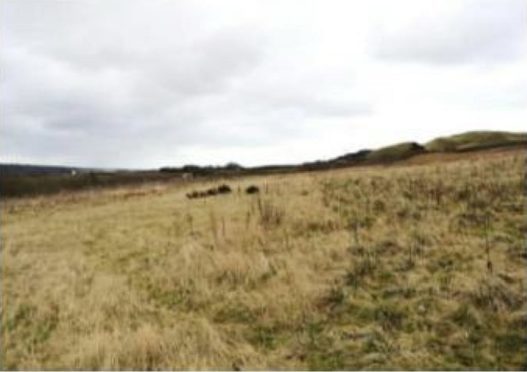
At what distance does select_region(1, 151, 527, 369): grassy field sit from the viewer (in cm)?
844

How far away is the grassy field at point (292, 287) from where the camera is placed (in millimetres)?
8438

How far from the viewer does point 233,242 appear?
1410 cm

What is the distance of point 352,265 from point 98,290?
4.10 meters

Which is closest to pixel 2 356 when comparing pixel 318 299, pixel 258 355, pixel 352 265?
pixel 258 355

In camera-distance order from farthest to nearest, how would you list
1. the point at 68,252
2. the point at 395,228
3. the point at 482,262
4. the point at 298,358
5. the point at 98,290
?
the point at 68,252, the point at 395,228, the point at 98,290, the point at 482,262, the point at 298,358

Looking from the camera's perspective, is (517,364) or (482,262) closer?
(517,364)

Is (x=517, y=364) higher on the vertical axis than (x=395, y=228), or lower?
lower

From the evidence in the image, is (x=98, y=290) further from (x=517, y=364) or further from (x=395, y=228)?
(x=517, y=364)

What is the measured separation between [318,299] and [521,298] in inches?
106

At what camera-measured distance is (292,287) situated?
34.7ft

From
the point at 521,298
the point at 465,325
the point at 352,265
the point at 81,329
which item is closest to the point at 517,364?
the point at 465,325

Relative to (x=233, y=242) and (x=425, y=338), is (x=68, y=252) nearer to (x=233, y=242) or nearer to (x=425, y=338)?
(x=233, y=242)

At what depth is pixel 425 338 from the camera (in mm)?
8461

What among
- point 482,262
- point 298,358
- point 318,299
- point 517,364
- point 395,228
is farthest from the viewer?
point 395,228
